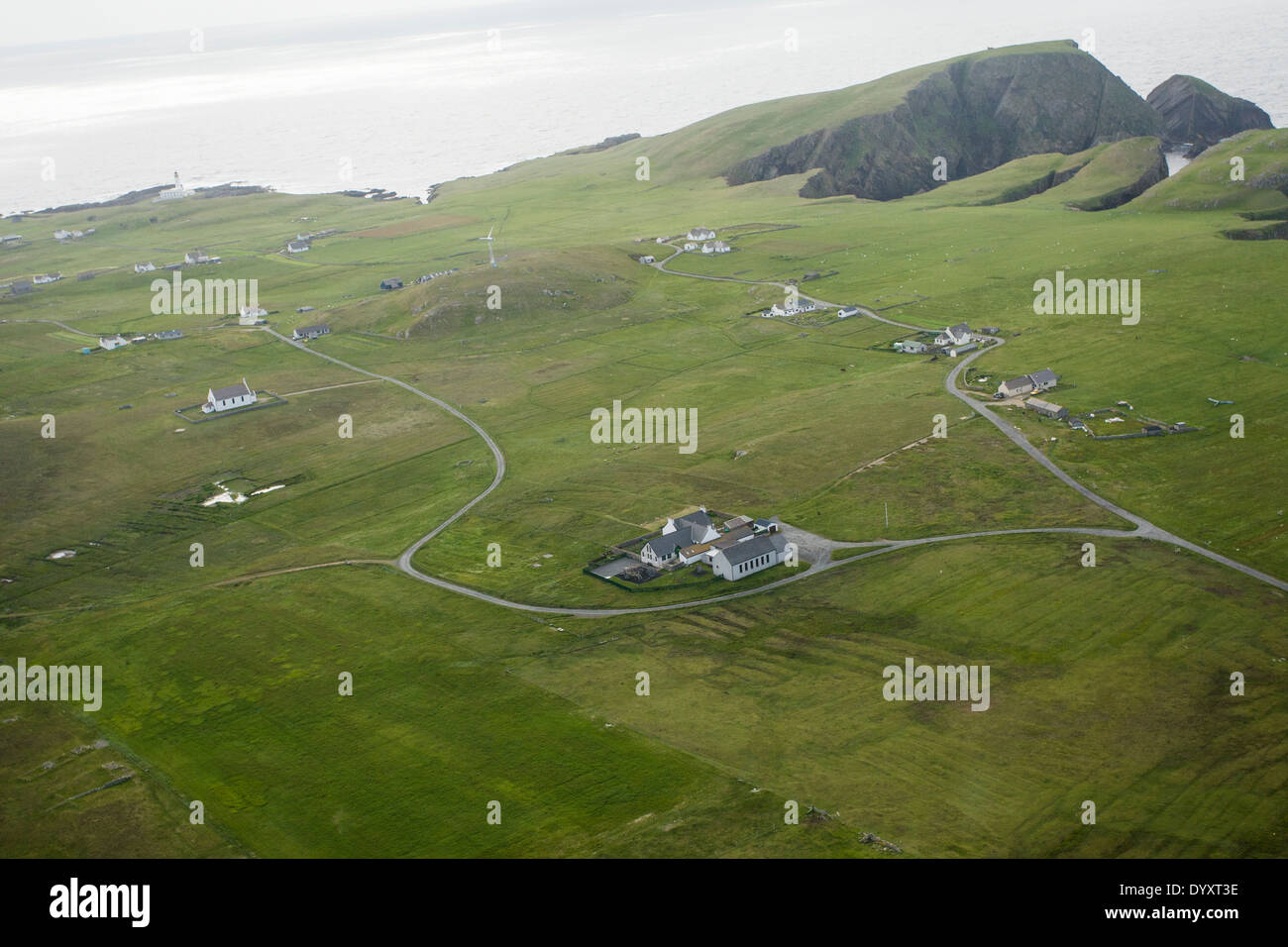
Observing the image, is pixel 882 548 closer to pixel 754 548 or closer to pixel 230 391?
pixel 754 548

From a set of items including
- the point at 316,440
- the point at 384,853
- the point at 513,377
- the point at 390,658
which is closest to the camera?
the point at 384,853

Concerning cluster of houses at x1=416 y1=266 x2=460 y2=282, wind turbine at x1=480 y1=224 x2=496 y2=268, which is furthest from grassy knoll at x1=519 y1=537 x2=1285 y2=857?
cluster of houses at x1=416 y1=266 x2=460 y2=282

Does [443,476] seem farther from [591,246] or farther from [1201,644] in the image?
[591,246]

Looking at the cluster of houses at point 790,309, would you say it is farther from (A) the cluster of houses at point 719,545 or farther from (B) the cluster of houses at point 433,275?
(A) the cluster of houses at point 719,545

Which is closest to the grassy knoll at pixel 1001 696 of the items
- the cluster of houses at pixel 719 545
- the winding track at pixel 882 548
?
the winding track at pixel 882 548

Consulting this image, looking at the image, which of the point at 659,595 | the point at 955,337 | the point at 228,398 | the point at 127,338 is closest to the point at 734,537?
the point at 659,595
